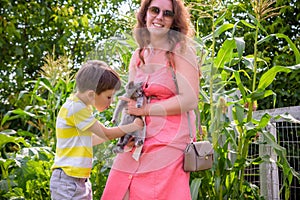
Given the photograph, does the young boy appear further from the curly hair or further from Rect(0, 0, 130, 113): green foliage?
Rect(0, 0, 130, 113): green foliage

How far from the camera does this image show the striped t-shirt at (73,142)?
188 centimetres

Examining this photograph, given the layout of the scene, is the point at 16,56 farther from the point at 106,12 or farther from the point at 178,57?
the point at 178,57

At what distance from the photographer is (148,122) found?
183 cm

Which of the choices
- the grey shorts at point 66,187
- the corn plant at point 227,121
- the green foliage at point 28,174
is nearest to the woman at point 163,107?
the grey shorts at point 66,187

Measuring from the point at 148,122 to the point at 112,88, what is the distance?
0.17 metres

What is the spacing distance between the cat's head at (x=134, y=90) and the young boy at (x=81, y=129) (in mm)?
54

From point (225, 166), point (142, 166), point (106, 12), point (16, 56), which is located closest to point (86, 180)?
point (142, 166)

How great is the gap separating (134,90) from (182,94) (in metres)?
0.17

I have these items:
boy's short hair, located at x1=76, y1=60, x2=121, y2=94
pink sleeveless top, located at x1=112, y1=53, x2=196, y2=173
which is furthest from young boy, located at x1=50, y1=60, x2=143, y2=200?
pink sleeveless top, located at x1=112, y1=53, x2=196, y2=173

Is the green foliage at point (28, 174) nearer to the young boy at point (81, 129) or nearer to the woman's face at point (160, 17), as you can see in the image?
the young boy at point (81, 129)

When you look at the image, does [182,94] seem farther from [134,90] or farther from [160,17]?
[160,17]

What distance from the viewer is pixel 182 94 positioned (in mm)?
1786

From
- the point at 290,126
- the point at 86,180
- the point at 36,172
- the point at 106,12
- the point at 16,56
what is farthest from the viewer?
the point at 106,12

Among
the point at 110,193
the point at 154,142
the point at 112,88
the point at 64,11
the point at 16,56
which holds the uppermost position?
the point at 64,11
